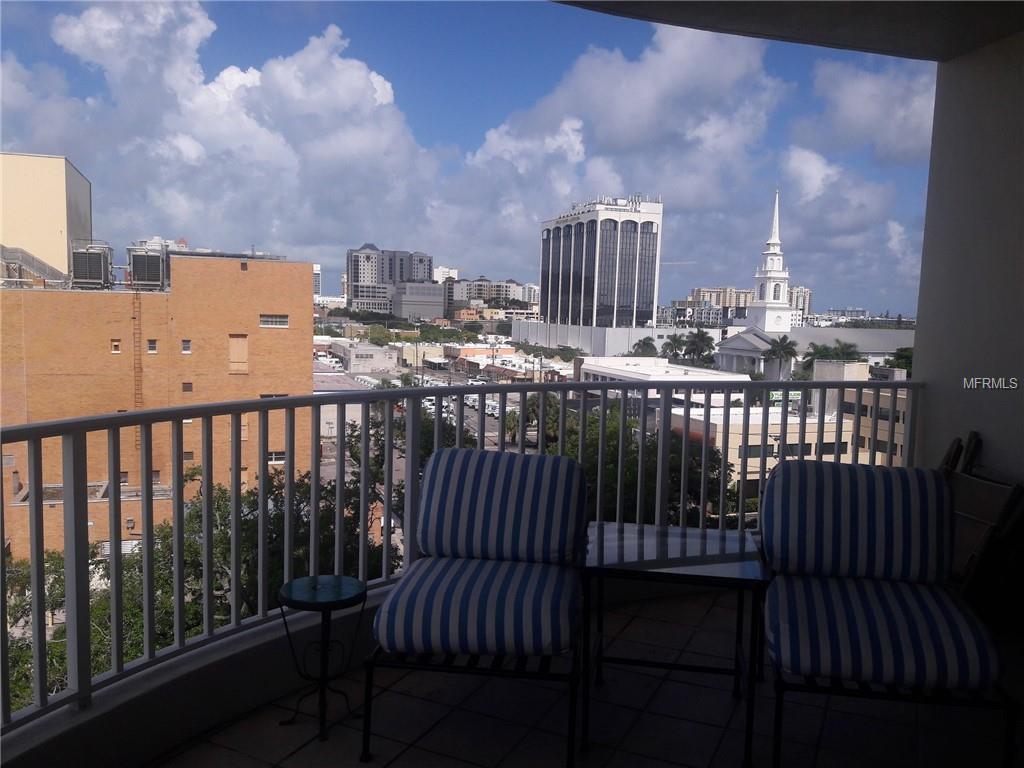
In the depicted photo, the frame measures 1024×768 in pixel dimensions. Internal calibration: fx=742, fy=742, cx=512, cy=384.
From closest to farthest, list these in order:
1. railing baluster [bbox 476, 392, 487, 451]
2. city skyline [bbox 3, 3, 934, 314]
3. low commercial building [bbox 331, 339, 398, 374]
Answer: railing baluster [bbox 476, 392, 487, 451]
city skyline [bbox 3, 3, 934, 314]
low commercial building [bbox 331, 339, 398, 374]

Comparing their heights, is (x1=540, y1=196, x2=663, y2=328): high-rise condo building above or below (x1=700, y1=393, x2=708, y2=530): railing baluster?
above

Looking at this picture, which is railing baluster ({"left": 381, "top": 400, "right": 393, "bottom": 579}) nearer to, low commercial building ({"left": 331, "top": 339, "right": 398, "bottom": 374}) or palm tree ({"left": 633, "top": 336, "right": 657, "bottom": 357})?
palm tree ({"left": 633, "top": 336, "right": 657, "bottom": 357})

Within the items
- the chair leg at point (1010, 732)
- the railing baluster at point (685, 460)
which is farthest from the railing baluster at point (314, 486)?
the chair leg at point (1010, 732)

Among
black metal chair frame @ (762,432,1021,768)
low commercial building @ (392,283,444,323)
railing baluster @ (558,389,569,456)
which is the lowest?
black metal chair frame @ (762,432,1021,768)

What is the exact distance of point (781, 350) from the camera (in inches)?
229

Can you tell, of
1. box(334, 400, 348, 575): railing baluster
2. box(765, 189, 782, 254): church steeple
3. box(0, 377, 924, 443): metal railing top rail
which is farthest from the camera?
box(765, 189, 782, 254): church steeple

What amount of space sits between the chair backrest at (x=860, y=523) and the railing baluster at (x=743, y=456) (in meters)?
1.37

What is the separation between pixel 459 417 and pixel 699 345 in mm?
3717

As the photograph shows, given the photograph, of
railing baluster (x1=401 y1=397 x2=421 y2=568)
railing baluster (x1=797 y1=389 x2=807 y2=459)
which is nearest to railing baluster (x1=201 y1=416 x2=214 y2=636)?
→ railing baluster (x1=401 y1=397 x2=421 y2=568)

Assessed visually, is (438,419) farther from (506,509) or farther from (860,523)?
(860,523)

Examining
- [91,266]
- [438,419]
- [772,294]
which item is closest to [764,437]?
[438,419]

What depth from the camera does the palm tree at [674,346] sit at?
680 centimetres

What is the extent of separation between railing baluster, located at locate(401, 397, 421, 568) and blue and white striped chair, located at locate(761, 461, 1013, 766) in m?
1.51

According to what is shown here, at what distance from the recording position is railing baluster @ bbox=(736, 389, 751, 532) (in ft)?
13.7
